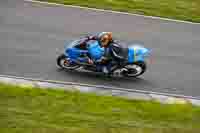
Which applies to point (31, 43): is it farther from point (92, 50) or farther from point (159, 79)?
point (159, 79)

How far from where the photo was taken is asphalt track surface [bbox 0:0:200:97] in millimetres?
15867

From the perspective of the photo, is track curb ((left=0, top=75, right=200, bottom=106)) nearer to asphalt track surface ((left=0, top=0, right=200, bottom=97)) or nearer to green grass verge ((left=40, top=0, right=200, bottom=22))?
asphalt track surface ((left=0, top=0, right=200, bottom=97))

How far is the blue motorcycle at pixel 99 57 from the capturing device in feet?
51.1

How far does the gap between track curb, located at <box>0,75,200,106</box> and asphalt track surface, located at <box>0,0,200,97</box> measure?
327 mm

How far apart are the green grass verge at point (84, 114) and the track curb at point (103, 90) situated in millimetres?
525

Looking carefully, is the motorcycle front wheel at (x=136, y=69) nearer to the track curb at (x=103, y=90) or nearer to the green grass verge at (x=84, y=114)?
the track curb at (x=103, y=90)

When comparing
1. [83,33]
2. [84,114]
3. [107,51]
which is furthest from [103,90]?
[83,33]

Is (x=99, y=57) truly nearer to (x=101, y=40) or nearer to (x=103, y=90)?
(x=101, y=40)

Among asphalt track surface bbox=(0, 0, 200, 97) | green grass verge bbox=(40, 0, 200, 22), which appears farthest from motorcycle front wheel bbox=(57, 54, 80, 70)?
green grass verge bbox=(40, 0, 200, 22)

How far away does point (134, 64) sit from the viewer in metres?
15.8

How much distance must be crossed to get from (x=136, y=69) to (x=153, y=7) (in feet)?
18.7

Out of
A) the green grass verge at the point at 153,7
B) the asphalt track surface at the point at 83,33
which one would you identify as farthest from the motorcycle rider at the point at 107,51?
the green grass verge at the point at 153,7

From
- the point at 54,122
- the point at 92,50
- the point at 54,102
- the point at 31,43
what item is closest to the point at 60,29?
the point at 31,43

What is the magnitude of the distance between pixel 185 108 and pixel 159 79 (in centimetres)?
214
